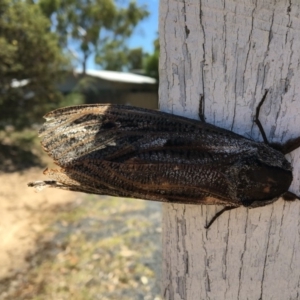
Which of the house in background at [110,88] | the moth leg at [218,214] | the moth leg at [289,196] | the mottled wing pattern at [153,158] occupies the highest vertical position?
the mottled wing pattern at [153,158]

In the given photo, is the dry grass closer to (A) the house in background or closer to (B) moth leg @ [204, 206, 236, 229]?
(B) moth leg @ [204, 206, 236, 229]

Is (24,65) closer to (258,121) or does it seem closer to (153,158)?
(153,158)

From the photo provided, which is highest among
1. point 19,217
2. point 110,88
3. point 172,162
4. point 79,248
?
point 172,162

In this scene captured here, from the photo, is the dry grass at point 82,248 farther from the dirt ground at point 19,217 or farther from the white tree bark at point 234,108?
the white tree bark at point 234,108

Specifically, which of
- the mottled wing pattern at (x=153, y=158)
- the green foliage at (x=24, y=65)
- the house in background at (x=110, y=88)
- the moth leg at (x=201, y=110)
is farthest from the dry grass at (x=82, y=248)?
the house in background at (x=110, y=88)

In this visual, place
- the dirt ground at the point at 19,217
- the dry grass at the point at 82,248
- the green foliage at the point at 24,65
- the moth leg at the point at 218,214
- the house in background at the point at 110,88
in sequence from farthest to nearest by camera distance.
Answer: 1. the house in background at the point at 110,88
2. the green foliage at the point at 24,65
3. the dirt ground at the point at 19,217
4. the dry grass at the point at 82,248
5. the moth leg at the point at 218,214

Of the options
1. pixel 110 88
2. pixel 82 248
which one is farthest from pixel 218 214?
pixel 110 88
